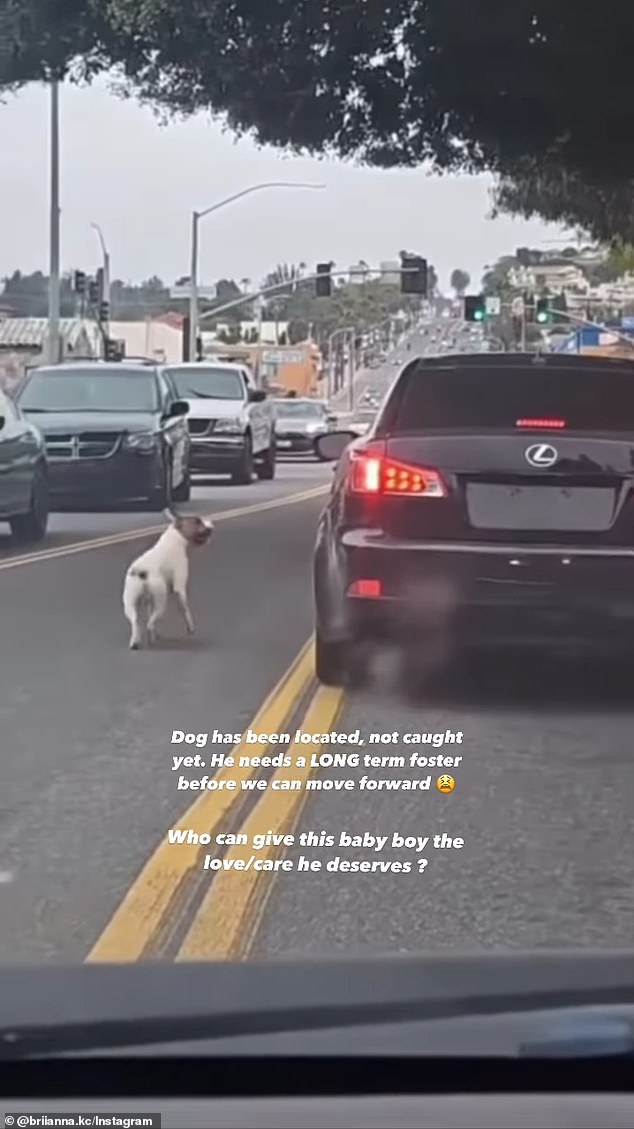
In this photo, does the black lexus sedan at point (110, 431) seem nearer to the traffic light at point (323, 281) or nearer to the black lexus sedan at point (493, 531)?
the black lexus sedan at point (493, 531)

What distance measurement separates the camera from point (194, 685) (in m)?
10.3

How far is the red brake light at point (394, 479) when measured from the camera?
9.18m

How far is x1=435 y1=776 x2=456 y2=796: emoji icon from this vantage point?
7.99 meters

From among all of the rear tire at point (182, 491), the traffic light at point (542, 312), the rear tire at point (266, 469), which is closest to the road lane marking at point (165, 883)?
the rear tire at point (182, 491)

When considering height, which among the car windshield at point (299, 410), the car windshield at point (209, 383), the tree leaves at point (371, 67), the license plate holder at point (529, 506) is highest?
the tree leaves at point (371, 67)

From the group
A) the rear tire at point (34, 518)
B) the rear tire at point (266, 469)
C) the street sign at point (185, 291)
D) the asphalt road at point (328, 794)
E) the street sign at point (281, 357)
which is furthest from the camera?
the street sign at point (281, 357)

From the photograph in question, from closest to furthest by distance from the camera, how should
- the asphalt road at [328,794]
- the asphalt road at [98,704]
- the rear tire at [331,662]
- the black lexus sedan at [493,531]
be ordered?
1. the asphalt road at [328,794]
2. the asphalt road at [98,704]
3. the black lexus sedan at [493,531]
4. the rear tire at [331,662]

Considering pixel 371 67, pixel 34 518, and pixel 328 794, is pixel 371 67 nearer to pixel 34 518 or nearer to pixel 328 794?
pixel 34 518

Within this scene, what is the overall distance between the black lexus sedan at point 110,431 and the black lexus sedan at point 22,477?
186 cm

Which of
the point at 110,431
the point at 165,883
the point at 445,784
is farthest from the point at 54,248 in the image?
the point at 165,883

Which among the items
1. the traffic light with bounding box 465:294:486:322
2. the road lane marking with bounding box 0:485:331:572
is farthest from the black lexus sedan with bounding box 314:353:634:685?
the traffic light with bounding box 465:294:486:322

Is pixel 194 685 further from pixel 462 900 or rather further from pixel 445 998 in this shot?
pixel 445 998

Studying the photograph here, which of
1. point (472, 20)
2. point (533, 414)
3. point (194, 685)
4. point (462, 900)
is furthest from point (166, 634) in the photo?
point (472, 20)

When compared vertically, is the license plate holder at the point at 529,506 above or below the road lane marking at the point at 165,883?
above
